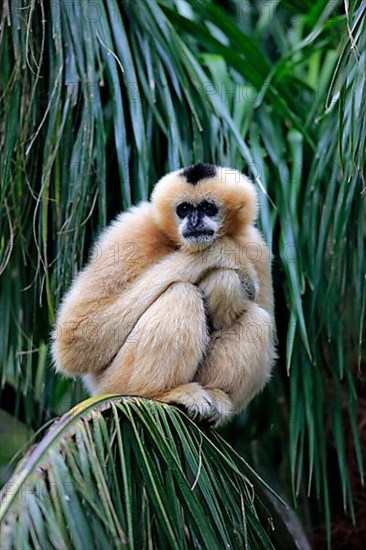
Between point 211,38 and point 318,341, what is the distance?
6.89ft

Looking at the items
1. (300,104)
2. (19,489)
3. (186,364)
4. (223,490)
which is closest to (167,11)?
(300,104)

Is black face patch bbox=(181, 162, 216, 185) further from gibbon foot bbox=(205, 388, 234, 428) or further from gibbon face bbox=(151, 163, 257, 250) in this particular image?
gibbon foot bbox=(205, 388, 234, 428)

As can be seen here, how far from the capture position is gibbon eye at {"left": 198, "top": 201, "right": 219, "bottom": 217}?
429 centimetres

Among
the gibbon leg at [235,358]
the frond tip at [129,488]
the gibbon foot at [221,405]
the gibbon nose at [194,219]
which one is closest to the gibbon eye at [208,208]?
the gibbon nose at [194,219]

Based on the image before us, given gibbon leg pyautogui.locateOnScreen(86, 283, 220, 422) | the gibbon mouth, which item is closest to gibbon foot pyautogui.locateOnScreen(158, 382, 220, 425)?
gibbon leg pyautogui.locateOnScreen(86, 283, 220, 422)

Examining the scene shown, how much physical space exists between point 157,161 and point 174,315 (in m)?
1.59

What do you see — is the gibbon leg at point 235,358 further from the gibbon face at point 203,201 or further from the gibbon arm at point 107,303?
the gibbon face at point 203,201

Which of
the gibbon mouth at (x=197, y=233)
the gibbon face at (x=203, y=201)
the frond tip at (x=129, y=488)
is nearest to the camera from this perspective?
the frond tip at (x=129, y=488)

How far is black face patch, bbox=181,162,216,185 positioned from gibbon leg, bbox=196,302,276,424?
0.72m

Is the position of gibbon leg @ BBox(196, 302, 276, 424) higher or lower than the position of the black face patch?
lower

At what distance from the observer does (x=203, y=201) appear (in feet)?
14.1

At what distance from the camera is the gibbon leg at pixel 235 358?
3.92 meters

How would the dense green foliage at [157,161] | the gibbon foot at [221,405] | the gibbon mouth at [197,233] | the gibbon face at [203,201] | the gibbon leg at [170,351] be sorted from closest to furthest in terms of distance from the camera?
the gibbon leg at [170,351], the gibbon foot at [221,405], the gibbon mouth at [197,233], the gibbon face at [203,201], the dense green foliage at [157,161]

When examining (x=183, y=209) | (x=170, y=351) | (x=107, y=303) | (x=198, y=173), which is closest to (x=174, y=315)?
(x=170, y=351)
